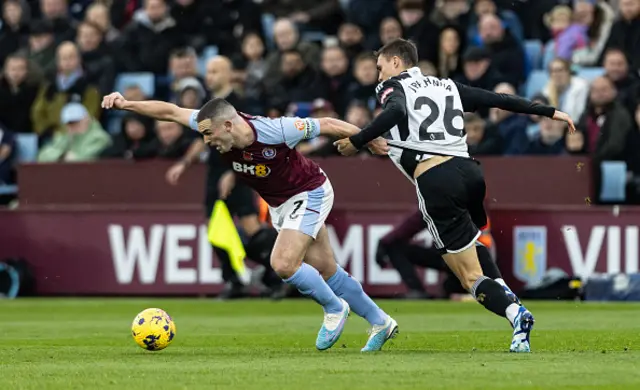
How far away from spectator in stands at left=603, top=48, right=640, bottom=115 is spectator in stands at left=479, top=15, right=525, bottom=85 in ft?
4.71

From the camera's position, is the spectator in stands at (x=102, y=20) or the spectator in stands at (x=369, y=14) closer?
the spectator in stands at (x=369, y=14)

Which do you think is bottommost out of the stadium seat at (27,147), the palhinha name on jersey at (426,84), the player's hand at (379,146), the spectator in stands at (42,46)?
the stadium seat at (27,147)

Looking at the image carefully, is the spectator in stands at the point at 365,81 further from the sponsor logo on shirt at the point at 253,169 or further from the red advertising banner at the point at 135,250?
the sponsor logo on shirt at the point at 253,169

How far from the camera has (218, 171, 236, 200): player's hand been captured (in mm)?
18109

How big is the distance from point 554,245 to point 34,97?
360 inches

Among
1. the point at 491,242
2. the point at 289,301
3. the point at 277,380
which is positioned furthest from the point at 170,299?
the point at 277,380

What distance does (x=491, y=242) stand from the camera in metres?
18.2

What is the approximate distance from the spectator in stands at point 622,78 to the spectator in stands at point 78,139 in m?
7.49

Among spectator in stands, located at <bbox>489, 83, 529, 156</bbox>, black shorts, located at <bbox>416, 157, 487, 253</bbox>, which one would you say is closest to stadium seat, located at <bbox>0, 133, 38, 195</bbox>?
spectator in stands, located at <bbox>489, 83, 529, 156</bbox>

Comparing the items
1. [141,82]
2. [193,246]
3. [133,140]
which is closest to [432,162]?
[193,246]

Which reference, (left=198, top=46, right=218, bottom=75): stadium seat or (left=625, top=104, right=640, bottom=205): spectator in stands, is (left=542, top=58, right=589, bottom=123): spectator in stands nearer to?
(left=625, top=104, right=640, bottom=205): spectator in stands

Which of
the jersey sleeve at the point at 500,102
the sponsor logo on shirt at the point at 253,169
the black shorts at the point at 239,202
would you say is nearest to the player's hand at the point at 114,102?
the sponsor logo on shirt at the point at 253,169

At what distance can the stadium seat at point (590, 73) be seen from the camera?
19.5 metres

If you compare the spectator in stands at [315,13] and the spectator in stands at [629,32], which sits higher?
the spectator in stands at [315,13]
